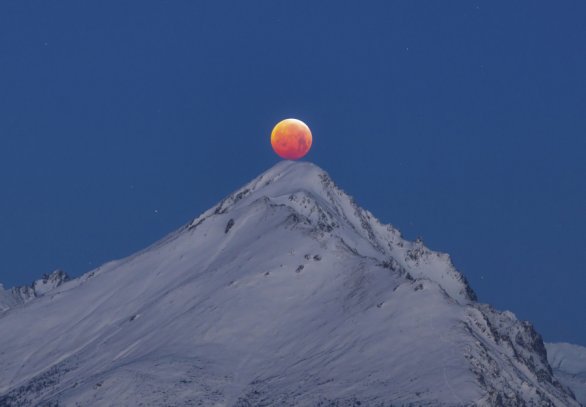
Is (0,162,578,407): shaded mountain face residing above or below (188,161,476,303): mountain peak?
below

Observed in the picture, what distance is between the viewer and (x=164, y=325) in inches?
5595

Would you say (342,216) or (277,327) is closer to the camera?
(277,327)

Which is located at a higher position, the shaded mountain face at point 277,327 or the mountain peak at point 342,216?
the mountain peak at point 342,216

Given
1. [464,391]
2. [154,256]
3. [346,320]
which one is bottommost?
[464,391]

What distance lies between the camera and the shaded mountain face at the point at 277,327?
107312 millimetres

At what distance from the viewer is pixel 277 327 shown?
130625mm

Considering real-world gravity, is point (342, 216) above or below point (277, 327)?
above

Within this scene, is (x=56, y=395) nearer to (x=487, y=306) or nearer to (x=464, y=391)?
(x=464, y=391)

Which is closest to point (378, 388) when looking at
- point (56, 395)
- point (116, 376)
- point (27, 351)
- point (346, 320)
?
point (346, 320)

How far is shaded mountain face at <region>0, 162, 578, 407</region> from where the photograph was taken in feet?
352

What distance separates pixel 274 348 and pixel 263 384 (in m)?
10.6

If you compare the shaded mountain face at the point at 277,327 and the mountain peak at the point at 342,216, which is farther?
the mountain peak at the point at 342,216

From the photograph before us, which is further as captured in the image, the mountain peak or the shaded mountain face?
the mountain peak

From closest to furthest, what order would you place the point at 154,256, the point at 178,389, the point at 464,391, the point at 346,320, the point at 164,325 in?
1. the point at 464,391
2. the point at 178,389
3. the point at 346,320
4. the point at 164,325
5. the point at 154,256
